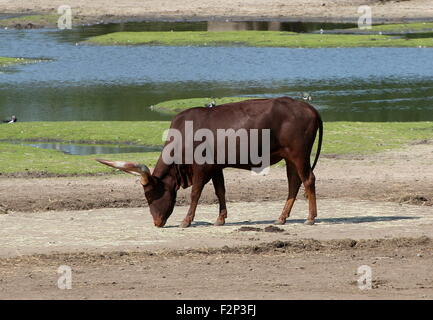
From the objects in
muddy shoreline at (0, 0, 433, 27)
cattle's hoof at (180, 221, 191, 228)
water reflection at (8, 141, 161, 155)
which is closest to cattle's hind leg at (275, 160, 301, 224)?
cattle's hoof at (180, 221, 191, 228)

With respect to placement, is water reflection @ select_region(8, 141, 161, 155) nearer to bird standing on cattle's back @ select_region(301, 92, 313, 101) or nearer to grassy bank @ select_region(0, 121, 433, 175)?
grassy bank @ select_region(0, 121, 433, 175)

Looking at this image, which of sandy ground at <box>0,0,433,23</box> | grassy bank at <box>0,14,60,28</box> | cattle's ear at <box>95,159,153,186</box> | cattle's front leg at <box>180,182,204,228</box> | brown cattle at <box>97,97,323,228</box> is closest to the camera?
cattle's ear at <box>95,159,153,186</box>

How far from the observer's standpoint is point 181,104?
35000mm

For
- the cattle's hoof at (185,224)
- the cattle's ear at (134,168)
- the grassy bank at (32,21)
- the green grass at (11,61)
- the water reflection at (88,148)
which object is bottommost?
the green grass at (11,61)

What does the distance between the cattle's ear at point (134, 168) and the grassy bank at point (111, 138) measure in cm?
651

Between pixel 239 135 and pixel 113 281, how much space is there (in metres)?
3.62

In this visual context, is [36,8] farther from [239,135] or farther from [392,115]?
[239,135]

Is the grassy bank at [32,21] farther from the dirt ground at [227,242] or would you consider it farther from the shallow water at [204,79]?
the dirt ground at [227,242]

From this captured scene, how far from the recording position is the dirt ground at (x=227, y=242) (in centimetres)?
1262

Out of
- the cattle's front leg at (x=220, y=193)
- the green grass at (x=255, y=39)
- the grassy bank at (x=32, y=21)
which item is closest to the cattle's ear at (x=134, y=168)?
the cattle's front leg at (x=220, y=193)

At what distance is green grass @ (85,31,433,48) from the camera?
53.6m

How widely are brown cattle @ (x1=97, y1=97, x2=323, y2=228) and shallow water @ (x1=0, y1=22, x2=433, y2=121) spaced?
654 inches

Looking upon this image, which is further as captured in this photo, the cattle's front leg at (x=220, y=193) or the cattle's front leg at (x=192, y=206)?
the cattle's front leg at (x=220, y=193)

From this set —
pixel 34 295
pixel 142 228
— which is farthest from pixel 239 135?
pixel 34 295
